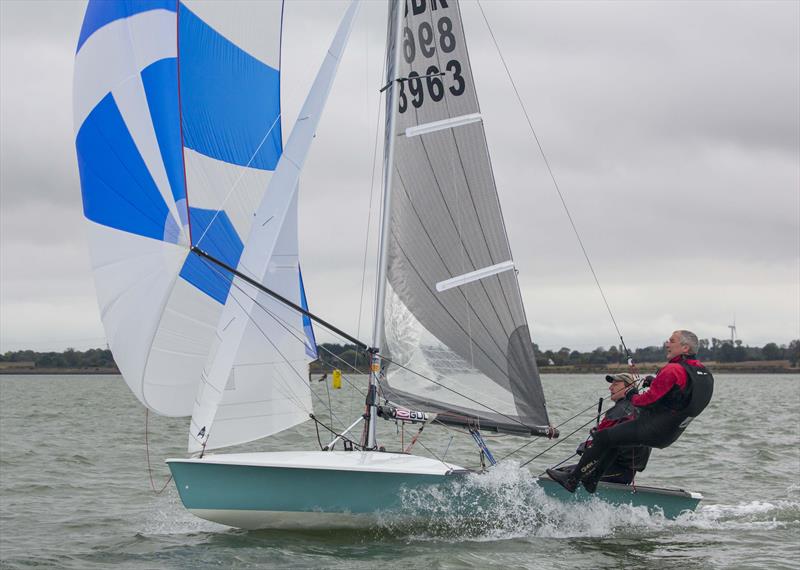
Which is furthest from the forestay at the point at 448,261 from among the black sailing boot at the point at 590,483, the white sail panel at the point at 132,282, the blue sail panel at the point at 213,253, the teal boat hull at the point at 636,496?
the white sail panel at the point at 132,282

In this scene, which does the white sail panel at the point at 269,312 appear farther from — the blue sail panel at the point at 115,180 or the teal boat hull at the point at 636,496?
the teal boat hull at the point at 636,496

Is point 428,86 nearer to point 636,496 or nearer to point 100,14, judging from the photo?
point 100,14

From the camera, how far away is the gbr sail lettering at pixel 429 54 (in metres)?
9.04

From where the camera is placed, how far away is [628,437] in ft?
26.6

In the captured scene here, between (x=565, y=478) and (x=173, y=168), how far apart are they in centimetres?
429

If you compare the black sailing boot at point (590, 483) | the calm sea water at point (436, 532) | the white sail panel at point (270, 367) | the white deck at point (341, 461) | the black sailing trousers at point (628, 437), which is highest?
the white sail panel at point (270, 367)

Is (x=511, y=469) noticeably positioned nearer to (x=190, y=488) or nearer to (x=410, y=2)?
(x=190, y=488)

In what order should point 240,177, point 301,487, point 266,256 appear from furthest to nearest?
point 240,177 → point 266,256 → point 301,487

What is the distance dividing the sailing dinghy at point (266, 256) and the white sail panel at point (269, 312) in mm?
17

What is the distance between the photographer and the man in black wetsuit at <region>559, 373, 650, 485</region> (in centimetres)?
839

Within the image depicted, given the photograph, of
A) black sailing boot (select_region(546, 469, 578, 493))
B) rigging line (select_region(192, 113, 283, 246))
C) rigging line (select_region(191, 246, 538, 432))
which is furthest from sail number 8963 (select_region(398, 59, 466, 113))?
black sailing boot (select_region(546, 469, 578, 493))

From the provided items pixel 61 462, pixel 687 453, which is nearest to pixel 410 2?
pixel 61 462

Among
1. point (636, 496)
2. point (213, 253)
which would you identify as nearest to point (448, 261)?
point (213, 253)

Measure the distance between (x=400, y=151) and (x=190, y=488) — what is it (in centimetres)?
347
